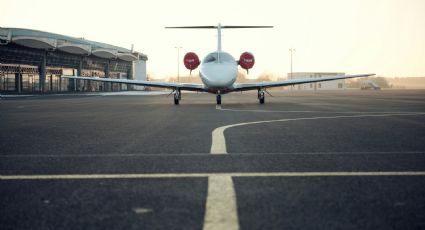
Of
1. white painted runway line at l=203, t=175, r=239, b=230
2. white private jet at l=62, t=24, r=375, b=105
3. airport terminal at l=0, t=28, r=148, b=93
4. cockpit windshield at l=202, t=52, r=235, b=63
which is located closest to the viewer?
white painted runway line at l=203, t=175, r=239, b=230

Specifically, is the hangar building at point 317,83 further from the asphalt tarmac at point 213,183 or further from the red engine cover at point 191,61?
the asphalt tarmac at point 213,183

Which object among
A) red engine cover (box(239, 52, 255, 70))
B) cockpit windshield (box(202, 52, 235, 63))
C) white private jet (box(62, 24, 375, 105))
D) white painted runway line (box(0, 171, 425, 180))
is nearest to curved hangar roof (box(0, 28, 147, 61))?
white private jet (box(62, 24, 375, 105))

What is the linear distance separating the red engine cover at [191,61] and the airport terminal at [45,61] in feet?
102

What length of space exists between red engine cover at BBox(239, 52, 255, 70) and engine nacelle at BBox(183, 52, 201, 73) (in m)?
2.60

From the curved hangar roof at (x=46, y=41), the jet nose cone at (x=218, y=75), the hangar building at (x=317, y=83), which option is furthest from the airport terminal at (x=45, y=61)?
the hangar building at (x=317, y=83)

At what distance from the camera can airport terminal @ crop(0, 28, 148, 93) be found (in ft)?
173

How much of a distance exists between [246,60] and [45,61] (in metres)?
44.1

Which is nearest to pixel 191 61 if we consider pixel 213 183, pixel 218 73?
pixel 218 73

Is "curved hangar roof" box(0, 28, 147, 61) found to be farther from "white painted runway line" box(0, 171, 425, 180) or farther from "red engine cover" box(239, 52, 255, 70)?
"white painted runway line" box(0, 171, 425, 180)

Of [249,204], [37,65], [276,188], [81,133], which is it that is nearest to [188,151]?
[276,188]

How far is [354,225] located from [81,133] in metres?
7.04

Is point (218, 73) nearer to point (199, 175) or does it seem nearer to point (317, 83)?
point (199, 175)

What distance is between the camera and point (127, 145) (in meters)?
6.88

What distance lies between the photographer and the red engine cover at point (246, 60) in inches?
1007
